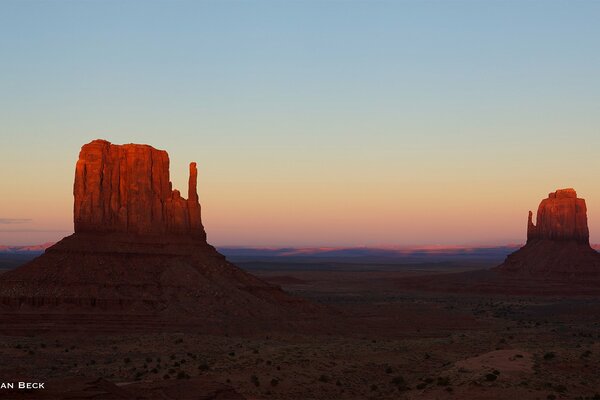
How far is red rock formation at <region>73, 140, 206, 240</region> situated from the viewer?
81.4 m

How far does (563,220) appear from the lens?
515ft

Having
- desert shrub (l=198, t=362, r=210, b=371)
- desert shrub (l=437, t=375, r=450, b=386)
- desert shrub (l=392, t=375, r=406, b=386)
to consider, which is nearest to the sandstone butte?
→ desert shrub (l=198, t=362, r=210, b=371)

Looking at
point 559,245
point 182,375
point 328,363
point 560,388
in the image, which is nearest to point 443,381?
point 560,388

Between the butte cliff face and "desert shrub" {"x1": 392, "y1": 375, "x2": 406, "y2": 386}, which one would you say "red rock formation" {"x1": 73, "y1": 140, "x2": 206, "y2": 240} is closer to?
"desert shrub" {"x1": 392, "y1": 375, "x2": 406, "y2": 386}

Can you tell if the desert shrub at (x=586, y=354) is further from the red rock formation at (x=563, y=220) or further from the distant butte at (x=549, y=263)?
the red rock formation at (x=563, y=220)

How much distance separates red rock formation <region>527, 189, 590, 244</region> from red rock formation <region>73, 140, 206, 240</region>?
94426 millimetres

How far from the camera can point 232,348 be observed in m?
59.1

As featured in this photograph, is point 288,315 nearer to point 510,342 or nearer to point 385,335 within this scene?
point 385,335

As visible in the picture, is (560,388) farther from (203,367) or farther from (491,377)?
(203,367)

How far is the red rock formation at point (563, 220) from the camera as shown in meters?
156

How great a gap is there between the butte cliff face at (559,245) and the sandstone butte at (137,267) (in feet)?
265

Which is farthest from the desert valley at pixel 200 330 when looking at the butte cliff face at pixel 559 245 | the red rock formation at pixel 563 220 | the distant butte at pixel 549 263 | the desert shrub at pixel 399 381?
the red rock formation at pixel 563 220

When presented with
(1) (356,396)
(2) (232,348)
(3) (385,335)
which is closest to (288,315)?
(3) (385,335)

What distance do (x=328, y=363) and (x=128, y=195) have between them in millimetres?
40917
